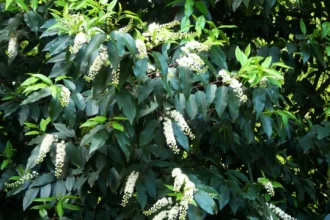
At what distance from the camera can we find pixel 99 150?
8.13ft

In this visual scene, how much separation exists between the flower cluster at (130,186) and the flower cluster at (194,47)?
60cm

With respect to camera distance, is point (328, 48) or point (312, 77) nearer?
point (328, 48)

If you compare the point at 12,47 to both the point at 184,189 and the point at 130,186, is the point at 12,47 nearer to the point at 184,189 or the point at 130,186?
the point at 130,186

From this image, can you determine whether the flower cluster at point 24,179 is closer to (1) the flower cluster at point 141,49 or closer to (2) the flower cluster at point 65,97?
(2) the flower cluster at point 65,97

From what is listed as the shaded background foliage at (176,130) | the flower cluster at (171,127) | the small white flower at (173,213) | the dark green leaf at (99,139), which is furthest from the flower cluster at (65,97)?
the small white flower at (173,213)

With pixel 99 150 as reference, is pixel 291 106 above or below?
below

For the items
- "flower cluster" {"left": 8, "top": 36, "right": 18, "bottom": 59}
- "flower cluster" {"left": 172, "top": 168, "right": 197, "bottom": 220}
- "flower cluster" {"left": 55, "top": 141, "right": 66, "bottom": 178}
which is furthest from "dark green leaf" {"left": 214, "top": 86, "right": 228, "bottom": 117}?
"flower cluster" {"left": 8, "top": 36, "right": 18, "bottom": 59}

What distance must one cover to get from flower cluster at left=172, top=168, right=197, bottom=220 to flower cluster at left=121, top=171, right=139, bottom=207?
0.66 ft

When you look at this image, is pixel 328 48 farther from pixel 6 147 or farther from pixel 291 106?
pixel 6 147

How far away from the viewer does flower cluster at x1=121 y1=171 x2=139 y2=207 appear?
2453 mm

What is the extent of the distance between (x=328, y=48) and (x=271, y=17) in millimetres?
676

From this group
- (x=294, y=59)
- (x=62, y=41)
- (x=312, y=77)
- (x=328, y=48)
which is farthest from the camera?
(x=312, y=77)

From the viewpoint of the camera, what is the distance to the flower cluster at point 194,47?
7.81 feet

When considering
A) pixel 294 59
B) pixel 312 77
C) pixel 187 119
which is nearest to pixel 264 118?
pixel 187 119
